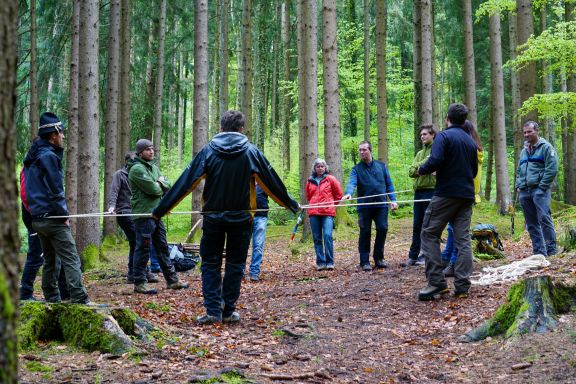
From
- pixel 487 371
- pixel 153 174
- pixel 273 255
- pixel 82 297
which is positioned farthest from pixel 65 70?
pixel 487 371

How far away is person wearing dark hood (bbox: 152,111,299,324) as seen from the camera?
5844 millimetres

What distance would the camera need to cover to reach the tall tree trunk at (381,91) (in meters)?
18.8

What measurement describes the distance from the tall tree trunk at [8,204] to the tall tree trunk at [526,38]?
43.9ft

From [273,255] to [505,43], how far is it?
58.3 feet

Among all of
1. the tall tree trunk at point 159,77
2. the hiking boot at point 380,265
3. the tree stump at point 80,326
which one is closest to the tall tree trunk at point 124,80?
the tall tree trunk at point 159,77

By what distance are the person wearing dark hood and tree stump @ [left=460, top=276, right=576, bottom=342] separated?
2.45m

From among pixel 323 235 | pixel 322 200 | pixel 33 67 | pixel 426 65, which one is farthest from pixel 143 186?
pixel 426 65

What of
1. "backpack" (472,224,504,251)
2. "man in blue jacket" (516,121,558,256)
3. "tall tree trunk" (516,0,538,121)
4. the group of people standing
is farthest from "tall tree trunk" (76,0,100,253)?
"tall tree trunk" (516,0,538,121)

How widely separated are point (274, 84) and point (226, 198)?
87.3 feet

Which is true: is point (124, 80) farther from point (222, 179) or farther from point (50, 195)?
point (222, 179)

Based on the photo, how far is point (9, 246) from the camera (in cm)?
185

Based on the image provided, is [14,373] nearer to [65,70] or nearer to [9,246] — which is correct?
[9,246]

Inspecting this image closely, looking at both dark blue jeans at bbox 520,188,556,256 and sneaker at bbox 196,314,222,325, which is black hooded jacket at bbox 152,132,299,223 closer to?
sneaker at bbox 196,314,222,325

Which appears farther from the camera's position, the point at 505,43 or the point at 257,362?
the point at 505,43
